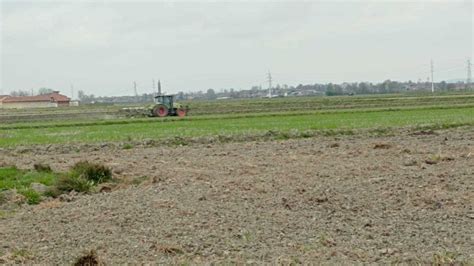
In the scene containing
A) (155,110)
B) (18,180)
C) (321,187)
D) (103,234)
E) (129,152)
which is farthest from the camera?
(155,110)

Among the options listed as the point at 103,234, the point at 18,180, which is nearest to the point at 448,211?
the point at 103,234

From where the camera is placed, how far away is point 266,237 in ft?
28.9

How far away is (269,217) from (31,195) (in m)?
6.93

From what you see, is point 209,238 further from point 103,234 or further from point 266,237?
point 103,234

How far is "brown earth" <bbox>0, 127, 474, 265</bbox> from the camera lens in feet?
26.4

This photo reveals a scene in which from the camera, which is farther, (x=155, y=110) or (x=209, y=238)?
(x=155, y=110)

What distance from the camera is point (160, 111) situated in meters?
61.6

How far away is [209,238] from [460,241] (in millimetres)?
3697

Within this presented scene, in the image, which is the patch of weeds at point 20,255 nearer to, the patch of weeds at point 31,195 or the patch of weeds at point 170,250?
the patch of weeds at point 170,250

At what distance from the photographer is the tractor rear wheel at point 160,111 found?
2422 inches

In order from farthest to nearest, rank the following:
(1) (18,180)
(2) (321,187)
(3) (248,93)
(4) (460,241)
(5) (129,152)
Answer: (3) (248,93) < (5) (129,152) < (1) (18,180) < (2) (321,187) < (4) (460,241)

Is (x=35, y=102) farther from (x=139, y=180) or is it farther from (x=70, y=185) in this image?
(x=70, y=185)

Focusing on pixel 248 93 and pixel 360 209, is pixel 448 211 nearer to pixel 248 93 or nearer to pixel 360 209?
pixel 360 209

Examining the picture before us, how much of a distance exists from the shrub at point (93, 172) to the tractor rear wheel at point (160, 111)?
45.1 metres
